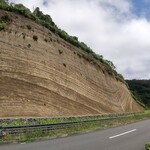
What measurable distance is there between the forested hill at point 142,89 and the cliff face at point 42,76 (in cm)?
4830

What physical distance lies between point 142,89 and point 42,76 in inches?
2872

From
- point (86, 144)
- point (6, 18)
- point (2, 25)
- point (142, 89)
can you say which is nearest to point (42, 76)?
point (2, 25)

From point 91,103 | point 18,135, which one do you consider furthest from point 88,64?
point 18,135

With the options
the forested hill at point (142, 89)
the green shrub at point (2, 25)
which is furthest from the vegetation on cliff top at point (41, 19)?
the forested hill at point (142, 89)

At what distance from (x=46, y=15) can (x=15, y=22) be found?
12.2m

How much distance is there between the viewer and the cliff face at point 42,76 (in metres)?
29.2

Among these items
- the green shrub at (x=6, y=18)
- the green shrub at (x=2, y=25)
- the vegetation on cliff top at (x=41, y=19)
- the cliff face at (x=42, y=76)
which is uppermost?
the vegetation on cliff top at (x=41, y=19)

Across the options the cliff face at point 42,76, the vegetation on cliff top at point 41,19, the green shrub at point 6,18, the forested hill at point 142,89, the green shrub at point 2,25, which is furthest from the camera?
the forested hill at point 142,89

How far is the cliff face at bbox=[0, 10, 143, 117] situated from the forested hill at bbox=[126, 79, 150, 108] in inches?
1902

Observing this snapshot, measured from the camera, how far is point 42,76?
1324 inches

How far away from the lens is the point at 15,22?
34.1 metres

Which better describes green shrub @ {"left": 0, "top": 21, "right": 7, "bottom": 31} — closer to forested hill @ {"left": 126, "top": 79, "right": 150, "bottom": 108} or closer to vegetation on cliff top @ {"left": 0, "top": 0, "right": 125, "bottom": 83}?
vegetation on cliff top @ {"left": 0, "top": 0, "right": 125, "bottom": 83}

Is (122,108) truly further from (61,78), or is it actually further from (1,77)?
(1,77)

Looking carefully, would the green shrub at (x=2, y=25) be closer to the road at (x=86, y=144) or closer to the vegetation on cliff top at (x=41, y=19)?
the vegetation on cliff top at (x=41, y=19)
